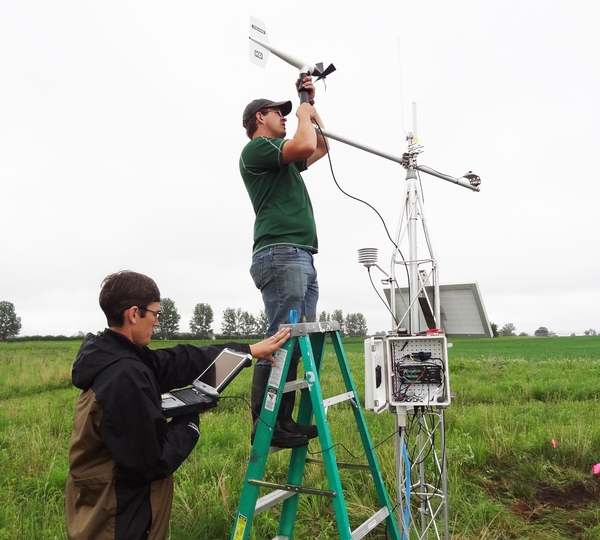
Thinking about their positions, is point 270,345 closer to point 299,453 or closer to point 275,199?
point 299,453

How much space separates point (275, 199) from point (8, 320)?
9522 centimetres

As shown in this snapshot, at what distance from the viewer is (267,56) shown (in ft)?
10.9

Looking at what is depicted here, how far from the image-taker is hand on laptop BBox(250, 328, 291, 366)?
2785 millimetres

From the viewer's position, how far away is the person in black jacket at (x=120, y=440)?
2248mm

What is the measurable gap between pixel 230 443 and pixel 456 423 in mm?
2930

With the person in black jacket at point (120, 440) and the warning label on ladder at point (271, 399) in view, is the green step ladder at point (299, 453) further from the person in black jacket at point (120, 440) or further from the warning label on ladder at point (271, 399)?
the person in black jacket at point (120, 440)

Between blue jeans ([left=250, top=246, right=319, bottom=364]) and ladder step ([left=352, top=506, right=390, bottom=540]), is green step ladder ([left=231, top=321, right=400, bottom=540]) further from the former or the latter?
blue jeans ([left=250, top=246, right=319, bottom=364])

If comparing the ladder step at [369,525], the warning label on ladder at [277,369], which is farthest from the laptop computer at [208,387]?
the ladder step at [369,525]

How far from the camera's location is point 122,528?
7.44ft

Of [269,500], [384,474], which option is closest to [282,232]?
[269,500]

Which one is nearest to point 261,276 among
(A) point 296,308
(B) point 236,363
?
(A) point 296,308

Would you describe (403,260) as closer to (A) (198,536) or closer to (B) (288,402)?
(B) (288,402)

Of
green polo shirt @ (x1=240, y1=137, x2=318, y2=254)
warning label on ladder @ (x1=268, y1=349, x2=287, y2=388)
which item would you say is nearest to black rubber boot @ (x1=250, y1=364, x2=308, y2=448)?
warning label on ladder @ (x1=268, y1=349, x2=287, y2=388)

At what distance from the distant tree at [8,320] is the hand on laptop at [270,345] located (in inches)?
3571
